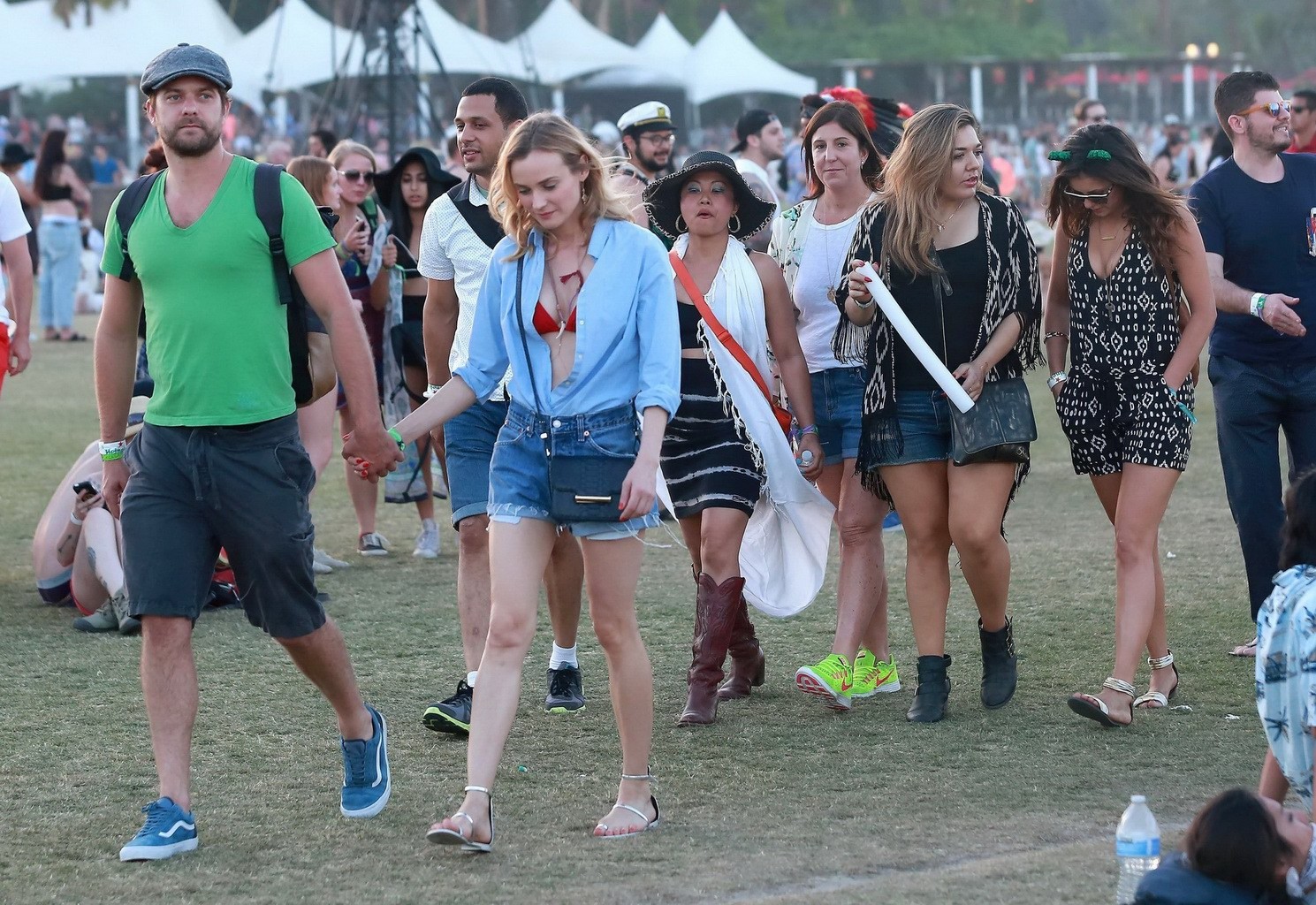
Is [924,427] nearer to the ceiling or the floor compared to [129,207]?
nearer to the floor

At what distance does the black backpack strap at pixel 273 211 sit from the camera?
4488mm

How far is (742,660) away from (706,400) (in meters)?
0.95

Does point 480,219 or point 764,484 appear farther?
point 764,484

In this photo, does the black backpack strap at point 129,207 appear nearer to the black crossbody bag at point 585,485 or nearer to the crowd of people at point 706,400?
the crowd of people at point 706,400

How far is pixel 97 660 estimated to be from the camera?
6.71m

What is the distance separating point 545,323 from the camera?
15.1ft

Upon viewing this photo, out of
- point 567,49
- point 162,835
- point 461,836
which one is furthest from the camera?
point 567,49

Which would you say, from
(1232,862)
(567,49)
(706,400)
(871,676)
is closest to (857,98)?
(706,400)

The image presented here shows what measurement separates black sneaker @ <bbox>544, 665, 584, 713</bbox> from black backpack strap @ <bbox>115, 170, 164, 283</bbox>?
2.10 meters

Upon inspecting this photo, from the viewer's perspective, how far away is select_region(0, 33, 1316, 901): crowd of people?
14.8ft

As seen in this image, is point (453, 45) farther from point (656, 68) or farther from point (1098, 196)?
point (1098, 196)

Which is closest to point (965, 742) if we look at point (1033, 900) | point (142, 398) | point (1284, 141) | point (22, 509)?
point (1033, 900)

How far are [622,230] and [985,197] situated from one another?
5.24 feet

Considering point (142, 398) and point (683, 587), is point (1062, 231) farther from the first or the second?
point (142, 398)
